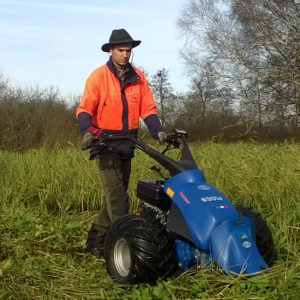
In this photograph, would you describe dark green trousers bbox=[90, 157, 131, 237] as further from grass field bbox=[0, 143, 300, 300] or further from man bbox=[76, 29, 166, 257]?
grass field bbox=[0, 143, 300, 300]

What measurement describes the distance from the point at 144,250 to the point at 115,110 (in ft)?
4.48

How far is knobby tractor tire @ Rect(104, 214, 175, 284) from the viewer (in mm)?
2525

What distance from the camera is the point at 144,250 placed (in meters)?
2.54

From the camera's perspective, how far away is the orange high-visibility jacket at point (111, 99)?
3.44 meters

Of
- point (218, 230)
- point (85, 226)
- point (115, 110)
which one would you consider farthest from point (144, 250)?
point (85, 226)

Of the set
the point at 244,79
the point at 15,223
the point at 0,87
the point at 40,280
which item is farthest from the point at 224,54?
the point at 40,280

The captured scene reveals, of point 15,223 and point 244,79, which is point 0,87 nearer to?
point 244,79

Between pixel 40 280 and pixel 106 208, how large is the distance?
3.23 ft

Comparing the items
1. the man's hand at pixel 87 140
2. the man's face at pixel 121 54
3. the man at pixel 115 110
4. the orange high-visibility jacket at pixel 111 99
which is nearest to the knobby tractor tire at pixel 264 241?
the man at pixel 115 110

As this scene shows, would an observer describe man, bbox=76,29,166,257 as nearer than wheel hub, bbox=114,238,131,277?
No

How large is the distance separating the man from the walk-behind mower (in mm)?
521

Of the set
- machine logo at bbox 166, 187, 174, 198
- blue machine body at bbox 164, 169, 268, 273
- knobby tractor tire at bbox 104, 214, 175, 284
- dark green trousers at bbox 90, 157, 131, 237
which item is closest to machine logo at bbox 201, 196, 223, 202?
blue machine body at bbox 164, 169, 268, 273

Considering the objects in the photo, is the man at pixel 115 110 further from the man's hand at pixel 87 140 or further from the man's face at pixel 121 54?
the man's hand at pixel 87 140

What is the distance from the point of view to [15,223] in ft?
14.4
